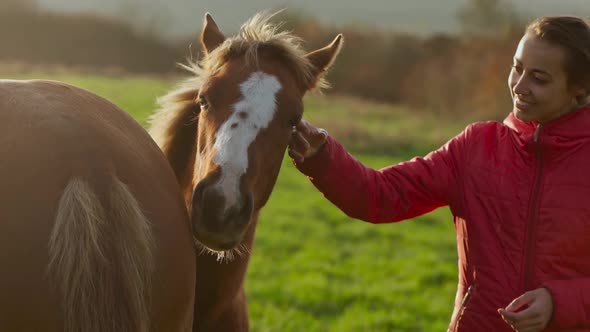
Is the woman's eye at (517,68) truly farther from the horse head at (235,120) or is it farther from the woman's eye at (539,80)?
the horse head at (235,120)

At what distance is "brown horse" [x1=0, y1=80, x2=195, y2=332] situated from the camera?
1.81 m

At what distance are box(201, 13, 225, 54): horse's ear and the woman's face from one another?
1.38 metres

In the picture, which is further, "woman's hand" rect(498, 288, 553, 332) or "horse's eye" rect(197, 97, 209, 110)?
"horse's eye" rect(197, 97, 209, 110)

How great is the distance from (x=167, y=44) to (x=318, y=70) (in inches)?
1191

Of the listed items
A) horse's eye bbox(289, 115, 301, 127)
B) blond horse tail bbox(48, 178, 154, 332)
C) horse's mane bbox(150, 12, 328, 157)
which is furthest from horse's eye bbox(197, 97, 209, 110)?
blond horse tail bbox(48, 178, 154, 332)

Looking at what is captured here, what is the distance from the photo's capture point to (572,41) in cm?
279

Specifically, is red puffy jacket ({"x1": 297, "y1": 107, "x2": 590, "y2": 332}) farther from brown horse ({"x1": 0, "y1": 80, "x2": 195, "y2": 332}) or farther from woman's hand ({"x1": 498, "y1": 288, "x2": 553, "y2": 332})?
brown horse ({"x1": 0, "y1": 80, "x2": 195, "y2": 332})

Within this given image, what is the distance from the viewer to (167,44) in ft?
107

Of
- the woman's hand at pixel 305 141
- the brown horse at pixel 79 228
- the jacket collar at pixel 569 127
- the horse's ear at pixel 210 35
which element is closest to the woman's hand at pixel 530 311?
the jacket collar at pixel 569 127

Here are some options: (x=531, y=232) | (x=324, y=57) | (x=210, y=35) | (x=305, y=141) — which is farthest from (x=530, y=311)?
(x=210, y=35)

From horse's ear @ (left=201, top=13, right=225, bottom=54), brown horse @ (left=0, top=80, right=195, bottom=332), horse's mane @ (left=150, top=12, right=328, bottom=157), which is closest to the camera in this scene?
brown horse @ (left=0, top=80, right=195, bottom=332)

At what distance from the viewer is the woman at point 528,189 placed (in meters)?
2.75

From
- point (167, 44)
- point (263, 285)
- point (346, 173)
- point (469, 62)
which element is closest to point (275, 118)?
point (346, 173)

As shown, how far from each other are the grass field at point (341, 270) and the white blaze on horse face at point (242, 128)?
1.07 meters
